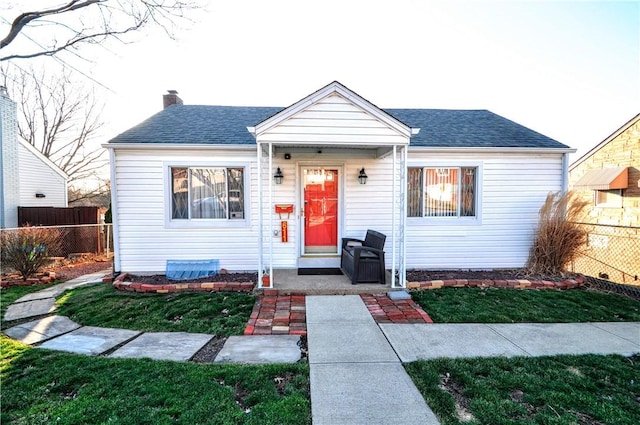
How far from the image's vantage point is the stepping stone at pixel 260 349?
3.48 meters

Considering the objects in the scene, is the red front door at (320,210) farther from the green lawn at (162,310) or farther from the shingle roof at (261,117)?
the green lawn at (162,310)

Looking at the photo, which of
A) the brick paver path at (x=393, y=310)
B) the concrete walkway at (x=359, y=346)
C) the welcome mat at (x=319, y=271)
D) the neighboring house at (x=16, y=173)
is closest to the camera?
the concrete walkway at (x=359, y=346)

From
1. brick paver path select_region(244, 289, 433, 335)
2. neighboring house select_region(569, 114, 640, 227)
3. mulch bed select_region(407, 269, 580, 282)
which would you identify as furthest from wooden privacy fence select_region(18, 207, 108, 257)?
neighboring house select_region(569, 114, 640, 227)

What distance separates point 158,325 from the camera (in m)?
4.51

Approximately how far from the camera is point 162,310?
16.6 ft

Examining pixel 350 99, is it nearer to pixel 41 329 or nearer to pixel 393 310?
pixel 393 310

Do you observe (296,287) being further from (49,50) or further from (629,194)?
(629,194)

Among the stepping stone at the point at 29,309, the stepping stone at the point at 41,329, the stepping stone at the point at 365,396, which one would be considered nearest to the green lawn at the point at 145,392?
the stepping stone at the point at 365,396

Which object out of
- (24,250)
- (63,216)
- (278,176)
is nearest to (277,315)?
(278,176)

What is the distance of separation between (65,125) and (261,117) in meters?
20.2

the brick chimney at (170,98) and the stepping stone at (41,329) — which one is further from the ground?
the brick chimney at (170,98)

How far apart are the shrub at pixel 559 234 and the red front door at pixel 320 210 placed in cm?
476

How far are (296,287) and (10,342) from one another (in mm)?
4010

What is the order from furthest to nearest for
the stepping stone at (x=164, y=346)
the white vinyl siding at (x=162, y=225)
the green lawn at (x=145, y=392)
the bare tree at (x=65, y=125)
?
the bare tree at (x=65, y=125), the white vinyl siding at (x=162, y=225), the stepping stone at (x=164, y=346), the green lawn at (x=145, y=392)
